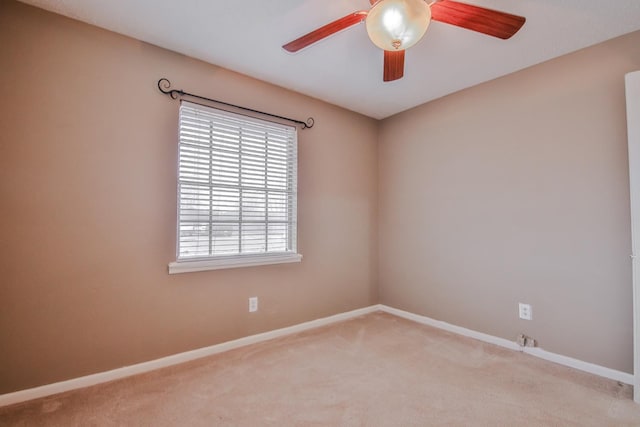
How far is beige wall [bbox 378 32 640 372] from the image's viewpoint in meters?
2.15

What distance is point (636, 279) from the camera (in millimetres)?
1904

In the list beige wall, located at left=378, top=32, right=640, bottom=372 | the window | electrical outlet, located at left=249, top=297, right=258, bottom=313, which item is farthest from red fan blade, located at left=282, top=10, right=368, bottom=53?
electrical outlet, located at left=249, top=297, right=258, bottom=313

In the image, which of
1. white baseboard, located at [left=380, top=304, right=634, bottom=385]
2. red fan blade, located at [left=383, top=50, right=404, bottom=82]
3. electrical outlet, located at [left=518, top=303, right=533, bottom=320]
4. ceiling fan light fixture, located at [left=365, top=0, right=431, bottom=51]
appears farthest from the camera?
electrical outlet, located at [left=518, top=303, right=533, bottom=320]

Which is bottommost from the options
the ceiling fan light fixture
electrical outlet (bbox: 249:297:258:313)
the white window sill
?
electrical outlet (bbox: 249:297:258:313)

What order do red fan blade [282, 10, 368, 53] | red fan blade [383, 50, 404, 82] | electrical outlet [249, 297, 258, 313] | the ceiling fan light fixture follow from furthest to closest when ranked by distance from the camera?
electrical outlet [249, 297, 258, 313] → red fan blade [383, 50, 404, 82] → red fan blade [282, 10, 368, 53] → the ceiling fan light fixture

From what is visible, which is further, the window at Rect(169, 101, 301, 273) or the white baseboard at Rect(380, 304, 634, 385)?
the window at Rect(169, 101, 301, 273)

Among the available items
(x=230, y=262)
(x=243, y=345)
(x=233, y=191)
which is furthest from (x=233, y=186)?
(x=243, y=345)

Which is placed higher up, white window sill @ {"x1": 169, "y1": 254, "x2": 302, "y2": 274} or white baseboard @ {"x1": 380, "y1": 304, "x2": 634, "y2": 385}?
white window sill @ {"x1": 169, "y1": 254, "x2": 302, "y2": 274}

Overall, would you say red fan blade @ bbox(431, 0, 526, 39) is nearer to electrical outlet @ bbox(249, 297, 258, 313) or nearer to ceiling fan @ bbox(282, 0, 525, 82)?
ceiling fan @ bbox(282, 0, 525, 82)

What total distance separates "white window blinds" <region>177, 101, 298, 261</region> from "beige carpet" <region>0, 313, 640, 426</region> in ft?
2.89

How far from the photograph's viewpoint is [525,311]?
2527 mm

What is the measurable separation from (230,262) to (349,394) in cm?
133

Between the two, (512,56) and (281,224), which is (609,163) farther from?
(281,224)

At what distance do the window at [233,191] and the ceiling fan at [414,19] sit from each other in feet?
4.07
